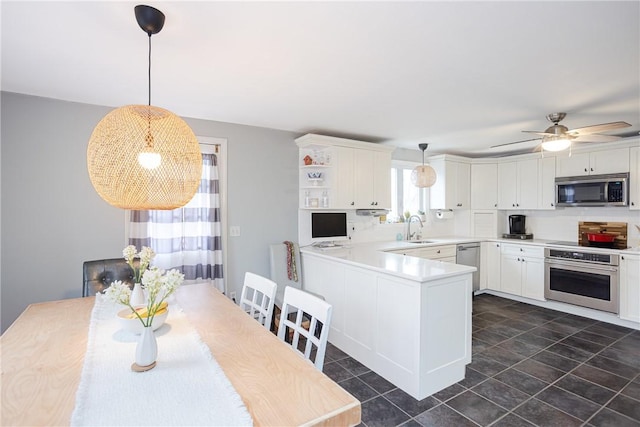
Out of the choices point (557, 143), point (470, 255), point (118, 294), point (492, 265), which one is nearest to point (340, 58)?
point (118, 294)

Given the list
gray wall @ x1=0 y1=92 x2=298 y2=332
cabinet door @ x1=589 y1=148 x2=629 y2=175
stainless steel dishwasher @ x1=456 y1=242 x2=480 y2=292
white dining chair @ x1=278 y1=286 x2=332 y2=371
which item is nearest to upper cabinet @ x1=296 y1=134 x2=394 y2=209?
gray wall @ x1=0 y1=92 x2=298 y2=332

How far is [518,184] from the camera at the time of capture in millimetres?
4781

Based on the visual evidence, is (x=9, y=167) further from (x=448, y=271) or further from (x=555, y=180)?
(x=555, y=180)

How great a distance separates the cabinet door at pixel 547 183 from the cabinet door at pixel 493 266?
0.86 m

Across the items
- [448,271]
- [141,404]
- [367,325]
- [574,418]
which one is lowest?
[574,418]

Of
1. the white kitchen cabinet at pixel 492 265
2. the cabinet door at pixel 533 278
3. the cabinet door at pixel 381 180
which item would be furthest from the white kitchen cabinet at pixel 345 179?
the cabinet door at pixel 533 278

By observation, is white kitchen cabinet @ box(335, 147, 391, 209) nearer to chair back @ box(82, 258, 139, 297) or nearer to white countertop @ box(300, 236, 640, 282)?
white countertop @ box(300, 236, 640, 282)

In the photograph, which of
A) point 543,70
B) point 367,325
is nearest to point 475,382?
point 367,325

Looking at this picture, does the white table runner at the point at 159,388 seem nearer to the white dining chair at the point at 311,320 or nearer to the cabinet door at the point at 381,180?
the white dining chair at the point at 311,320

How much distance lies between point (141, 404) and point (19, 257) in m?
2.48

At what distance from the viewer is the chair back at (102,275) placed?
2.30 meters

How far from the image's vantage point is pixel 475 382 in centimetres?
245

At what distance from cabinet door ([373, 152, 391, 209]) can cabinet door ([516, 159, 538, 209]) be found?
7.16ft

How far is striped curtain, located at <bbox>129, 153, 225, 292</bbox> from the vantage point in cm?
316
